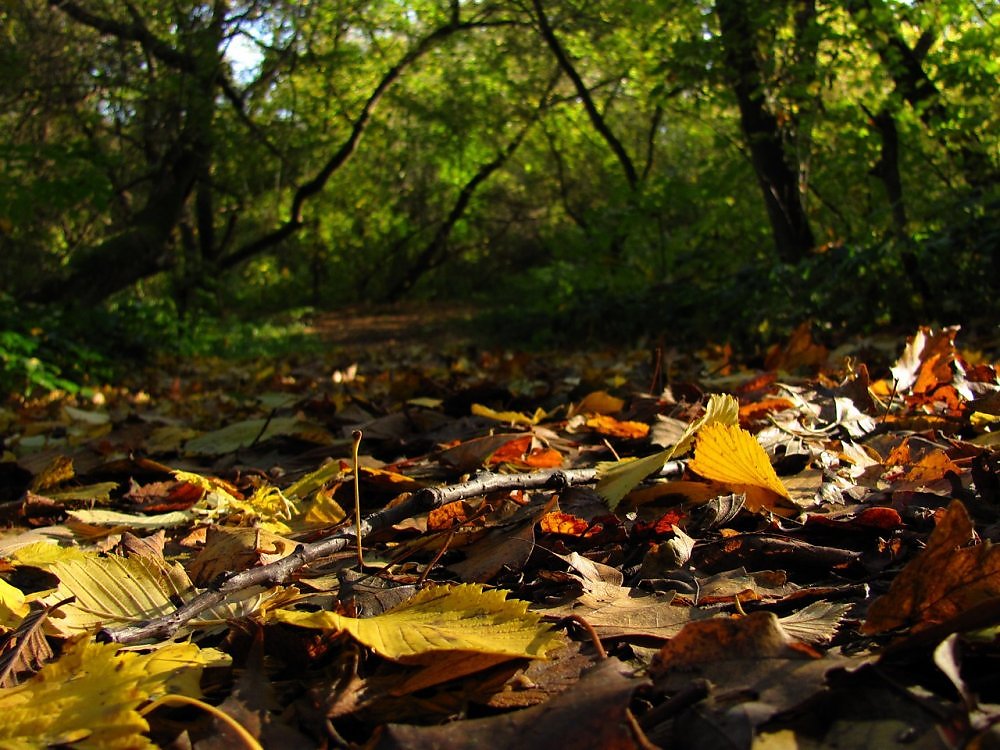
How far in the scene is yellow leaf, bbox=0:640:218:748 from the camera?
2.39ft

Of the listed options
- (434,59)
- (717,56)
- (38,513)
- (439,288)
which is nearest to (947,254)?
(717,56)

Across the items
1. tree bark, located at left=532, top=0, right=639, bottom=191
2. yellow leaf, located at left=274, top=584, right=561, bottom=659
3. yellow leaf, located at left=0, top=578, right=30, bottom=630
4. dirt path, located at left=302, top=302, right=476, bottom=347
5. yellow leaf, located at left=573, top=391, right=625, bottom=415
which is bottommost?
dirt path, located at left=302, top=302, right=476, bottom=347

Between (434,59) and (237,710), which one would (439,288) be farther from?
(237,710)

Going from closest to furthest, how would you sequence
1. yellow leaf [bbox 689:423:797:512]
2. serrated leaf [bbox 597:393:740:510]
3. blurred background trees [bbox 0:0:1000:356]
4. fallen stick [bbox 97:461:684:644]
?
fallen stick [bbox 97:461:684:644], yellow leaf [bbox 689:423:797:512], serrated leaf [bbox 597:393:740:510], blurred background trees [bbox 0:0:1000:356]

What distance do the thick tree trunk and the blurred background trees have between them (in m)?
0.03

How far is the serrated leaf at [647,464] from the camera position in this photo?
4.41ft

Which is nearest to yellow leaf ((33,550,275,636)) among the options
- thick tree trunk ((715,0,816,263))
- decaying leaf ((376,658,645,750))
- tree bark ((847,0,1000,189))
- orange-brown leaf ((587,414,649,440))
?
decaying leaf ((376,658,645,750))

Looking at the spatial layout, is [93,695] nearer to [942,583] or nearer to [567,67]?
[942,583]

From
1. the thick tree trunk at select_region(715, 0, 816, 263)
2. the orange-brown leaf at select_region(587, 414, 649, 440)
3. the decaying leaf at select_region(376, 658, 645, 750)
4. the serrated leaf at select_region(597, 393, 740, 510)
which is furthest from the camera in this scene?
the thick tree trunk at select_region(715, 0, 816, 263)

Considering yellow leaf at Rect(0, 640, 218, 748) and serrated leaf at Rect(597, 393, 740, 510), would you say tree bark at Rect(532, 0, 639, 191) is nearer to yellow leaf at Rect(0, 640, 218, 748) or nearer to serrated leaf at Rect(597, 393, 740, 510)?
serrated leaf at Rect(597, 393, 740, 510)

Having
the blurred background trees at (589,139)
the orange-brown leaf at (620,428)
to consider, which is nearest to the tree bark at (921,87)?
the blurred background trees at (589,139)

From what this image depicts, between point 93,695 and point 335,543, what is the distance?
504mm

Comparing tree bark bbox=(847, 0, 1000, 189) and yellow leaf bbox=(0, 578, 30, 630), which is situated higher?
tree bark bbox=(847, 0, 1000, 189)

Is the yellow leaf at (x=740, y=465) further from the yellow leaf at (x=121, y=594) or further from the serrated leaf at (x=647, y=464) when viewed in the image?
the yellow leaf at (x=121, y=594)
